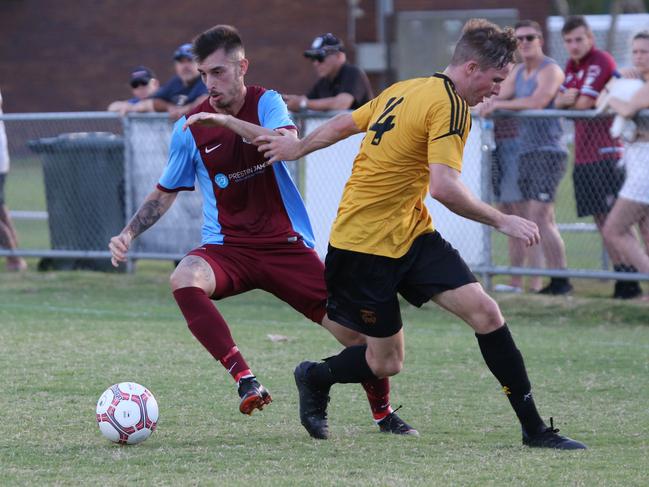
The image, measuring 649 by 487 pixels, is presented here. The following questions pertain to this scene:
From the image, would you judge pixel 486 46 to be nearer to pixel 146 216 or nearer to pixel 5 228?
pixel 146 216

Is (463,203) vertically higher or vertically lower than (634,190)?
higher

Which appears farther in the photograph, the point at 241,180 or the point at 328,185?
the point at 328,185

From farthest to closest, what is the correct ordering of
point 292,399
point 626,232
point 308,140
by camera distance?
point 626,232
point 292,399
point 308,140

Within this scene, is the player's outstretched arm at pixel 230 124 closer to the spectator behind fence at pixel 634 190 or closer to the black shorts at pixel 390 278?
the black shorts at pixel 390 278

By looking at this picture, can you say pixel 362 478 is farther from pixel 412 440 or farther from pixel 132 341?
pixel 132 341

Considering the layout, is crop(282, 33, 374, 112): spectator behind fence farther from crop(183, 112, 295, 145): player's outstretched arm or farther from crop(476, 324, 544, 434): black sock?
crop(476, 324, 544, 434): black sock

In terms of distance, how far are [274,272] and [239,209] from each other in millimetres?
389

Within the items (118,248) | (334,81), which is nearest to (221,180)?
(118,248)

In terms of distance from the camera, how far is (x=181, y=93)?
11.7 metres

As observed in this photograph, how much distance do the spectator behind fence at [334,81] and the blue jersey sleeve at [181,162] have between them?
4.55 meters

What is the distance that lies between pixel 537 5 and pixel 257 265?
27.4 m

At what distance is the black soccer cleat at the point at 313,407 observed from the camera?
5734 mm

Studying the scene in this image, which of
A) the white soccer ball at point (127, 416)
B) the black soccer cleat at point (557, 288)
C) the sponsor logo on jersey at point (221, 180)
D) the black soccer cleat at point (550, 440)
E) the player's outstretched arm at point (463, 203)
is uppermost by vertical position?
the player's outstretched arm at point (463, 203)

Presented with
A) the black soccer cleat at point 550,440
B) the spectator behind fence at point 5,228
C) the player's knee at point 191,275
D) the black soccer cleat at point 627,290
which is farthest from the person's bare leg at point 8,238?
the black soccer cleat at point 550,440
